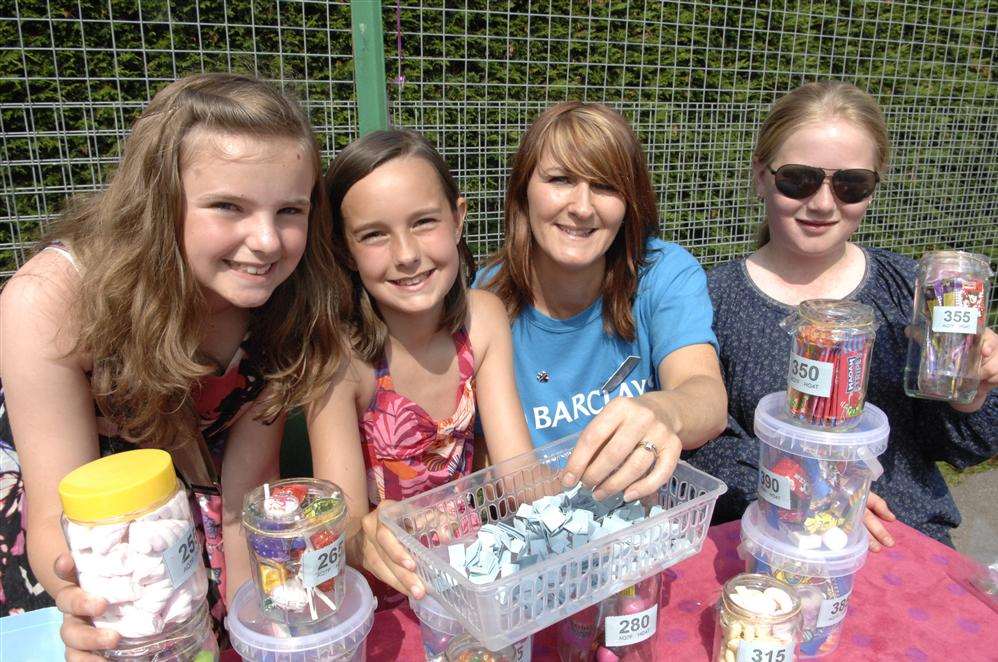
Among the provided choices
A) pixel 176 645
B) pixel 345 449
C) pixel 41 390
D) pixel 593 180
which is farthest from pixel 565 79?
pixel 176 645

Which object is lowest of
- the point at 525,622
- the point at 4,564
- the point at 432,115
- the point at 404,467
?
the point at 4,564

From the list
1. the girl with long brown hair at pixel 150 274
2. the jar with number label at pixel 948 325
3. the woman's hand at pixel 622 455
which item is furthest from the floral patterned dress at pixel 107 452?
the jar with number label at pixel 948 325

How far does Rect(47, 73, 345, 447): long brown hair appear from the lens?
1467mm

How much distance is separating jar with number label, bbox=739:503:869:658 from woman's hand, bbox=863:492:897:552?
308 millimetres

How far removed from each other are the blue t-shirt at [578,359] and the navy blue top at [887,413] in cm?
26

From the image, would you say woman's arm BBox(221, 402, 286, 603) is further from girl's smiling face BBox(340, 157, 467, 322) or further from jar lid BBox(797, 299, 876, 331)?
jar lid BBox(797, 299, 876, 331)

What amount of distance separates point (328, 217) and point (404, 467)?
2.44 ft

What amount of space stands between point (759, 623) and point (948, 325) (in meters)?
0.93

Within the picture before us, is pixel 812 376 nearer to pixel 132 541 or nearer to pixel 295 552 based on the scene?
pixel 295 552

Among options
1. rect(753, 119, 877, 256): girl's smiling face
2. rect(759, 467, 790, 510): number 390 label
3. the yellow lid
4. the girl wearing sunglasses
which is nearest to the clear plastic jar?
the yellow lid

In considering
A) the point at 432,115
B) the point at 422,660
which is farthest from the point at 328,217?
the point at 432,115

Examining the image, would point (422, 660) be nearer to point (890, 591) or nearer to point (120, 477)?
point (120, 477)

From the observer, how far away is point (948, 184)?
5.89m

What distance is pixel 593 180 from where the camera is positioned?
6.79ft
